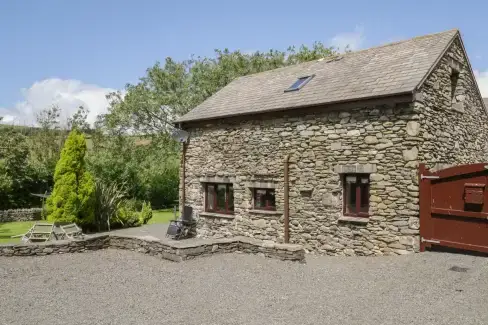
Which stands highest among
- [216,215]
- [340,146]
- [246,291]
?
[340,146]

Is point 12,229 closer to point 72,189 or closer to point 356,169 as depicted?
point 72,189

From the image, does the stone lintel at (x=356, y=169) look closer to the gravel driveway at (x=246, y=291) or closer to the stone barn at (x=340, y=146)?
the stone barn at (x=340, y=146)

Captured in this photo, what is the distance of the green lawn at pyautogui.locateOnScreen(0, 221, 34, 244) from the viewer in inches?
624

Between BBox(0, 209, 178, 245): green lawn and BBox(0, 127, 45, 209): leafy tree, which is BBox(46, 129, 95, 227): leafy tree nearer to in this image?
BBox(0, 209, 178, 245): green lawn

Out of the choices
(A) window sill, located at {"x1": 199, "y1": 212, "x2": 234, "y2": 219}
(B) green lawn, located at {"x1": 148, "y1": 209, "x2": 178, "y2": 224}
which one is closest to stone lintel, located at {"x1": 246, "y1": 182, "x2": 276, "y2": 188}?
(A) window sill, located at {"x1": 199, "y1": 212, "x2": 234, "y2": 219}

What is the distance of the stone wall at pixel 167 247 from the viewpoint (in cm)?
1057

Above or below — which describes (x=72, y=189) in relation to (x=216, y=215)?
above

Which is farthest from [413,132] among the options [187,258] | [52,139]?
[52,139]

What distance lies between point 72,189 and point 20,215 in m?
8.36

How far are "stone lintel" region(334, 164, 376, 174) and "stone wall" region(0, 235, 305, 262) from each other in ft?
8.59

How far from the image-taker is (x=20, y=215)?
22047 mm

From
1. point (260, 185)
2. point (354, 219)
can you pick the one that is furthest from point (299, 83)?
point (354, 219)

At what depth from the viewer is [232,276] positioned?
9.18 m

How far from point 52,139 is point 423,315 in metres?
33.2
